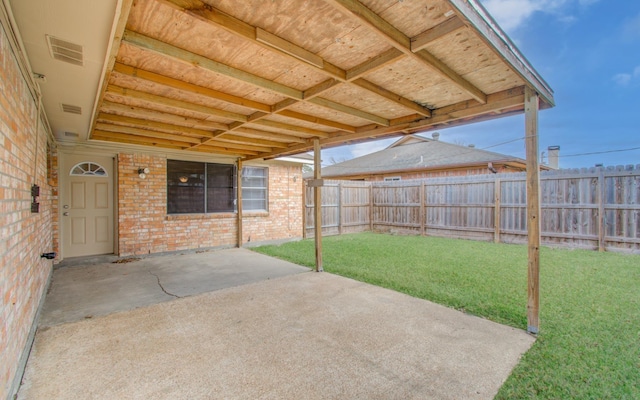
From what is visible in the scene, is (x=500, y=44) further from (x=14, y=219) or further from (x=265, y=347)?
(x=14, y=219)

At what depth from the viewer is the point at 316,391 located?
2.07 m

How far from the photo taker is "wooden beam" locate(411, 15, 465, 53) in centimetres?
211

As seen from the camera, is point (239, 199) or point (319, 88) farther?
point (239, 199)

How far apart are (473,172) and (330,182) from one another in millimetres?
6396

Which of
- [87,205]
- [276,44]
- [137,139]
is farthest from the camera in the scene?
[87,205]

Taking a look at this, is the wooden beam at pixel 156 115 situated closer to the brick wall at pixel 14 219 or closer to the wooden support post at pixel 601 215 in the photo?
the brick wall at pixel 14 219

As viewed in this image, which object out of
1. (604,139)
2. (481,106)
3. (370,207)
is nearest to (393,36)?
(481,106)

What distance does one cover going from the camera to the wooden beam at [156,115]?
392cm

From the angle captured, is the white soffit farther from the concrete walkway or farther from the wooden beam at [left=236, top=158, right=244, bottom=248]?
the wooden beam at [left=236, top=158, right=244, bottom=248]

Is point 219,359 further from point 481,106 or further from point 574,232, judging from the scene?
point 574,232

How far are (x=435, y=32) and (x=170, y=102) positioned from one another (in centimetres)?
315

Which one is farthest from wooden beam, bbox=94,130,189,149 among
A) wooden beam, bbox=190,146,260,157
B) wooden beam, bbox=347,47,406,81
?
wooden beam, bbox=347,47,406,81

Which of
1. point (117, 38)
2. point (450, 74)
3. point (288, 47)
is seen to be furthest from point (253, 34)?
point (450, 74)

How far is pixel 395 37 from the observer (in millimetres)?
2227
